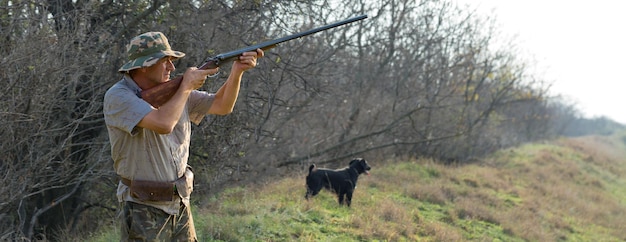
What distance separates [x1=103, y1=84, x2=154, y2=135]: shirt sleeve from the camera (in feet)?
12.8

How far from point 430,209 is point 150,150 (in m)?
9.51

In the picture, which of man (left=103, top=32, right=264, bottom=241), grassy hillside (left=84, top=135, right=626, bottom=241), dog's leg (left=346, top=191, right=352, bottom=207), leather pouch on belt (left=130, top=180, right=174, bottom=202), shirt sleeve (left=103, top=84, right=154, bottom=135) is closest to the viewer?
shirt sleeve (left=103, top=84, right=154, bottom=135)

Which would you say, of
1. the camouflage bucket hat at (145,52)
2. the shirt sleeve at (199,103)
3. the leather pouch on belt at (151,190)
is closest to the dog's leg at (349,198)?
the shirt sleeve at (199,103)

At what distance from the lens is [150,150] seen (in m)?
4.17

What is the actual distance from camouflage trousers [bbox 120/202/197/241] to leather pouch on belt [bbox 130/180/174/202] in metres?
0.11

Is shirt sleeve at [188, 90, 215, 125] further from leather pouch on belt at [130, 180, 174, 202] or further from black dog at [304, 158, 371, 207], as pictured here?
black dog at [304, 158, 371, 207]

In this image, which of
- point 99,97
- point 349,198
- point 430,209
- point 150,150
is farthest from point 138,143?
point 430,209

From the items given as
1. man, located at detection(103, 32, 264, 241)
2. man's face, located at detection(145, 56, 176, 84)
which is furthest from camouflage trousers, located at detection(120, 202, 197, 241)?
man's face, located at detection(145, 56, 176, 84)

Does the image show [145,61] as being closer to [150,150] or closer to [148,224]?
[150,150]

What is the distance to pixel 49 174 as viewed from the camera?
7.66 meters

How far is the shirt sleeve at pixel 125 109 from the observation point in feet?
12.8

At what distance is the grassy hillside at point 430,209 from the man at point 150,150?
3.14 meters

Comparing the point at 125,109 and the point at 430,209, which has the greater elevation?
the point at 125,109

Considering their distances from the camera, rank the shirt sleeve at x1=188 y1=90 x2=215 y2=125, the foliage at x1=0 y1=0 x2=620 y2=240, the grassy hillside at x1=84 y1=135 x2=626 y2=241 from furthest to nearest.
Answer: the grassy hillside at x1=84 y1=135 x2=626 y2=241, the foliage at x1=0 y1=0 x2=620 y2=240, the shirt sleeve at x1=188 y1=90 x2=215 y2=125
